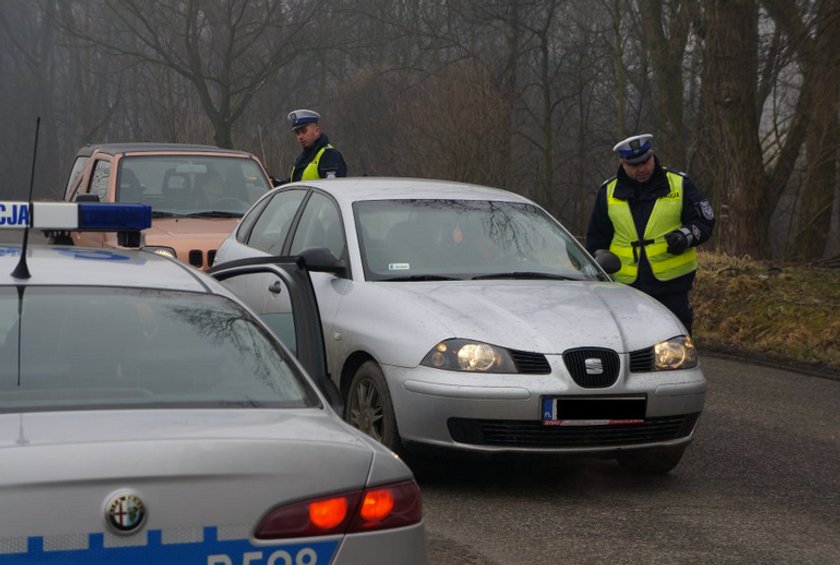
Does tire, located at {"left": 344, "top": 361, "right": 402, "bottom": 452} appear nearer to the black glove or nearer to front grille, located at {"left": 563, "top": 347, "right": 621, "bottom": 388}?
front grille, located at {"left": 563, "top": 347, "right": 621, "bottom": 388}

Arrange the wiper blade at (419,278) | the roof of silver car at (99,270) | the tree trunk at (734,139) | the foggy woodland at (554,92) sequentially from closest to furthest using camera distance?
the roof of silver car at (99,270) → the wiper blade at (419,278) → the tree trunk at (734,139) → the foggy woodland at (554,92)

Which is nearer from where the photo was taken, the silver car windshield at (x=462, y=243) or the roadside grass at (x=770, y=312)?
the silver car windshield at (x=462, y=243)

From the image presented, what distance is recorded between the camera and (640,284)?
9375 millimetres

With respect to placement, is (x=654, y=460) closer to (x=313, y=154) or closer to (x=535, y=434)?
(x=535, y=434)

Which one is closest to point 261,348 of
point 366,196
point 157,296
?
point 157,296

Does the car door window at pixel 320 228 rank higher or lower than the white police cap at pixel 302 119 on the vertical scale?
lower

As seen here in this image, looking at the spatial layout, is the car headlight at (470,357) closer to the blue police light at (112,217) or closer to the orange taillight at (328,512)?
the blue police light at (112,217)

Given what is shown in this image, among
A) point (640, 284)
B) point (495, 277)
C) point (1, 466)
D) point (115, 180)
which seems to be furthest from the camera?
point (115, 180)

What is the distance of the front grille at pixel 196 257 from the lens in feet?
37.9

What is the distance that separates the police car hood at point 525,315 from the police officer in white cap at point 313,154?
5.22 metres

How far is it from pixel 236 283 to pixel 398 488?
19.8ft

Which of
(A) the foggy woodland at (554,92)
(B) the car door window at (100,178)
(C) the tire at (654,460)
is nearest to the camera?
(C) the tire at (654,460)

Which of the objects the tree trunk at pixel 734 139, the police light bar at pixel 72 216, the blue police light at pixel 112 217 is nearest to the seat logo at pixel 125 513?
the police light bar at pixel 72 216

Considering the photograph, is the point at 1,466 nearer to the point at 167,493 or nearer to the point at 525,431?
the point at 167,493
